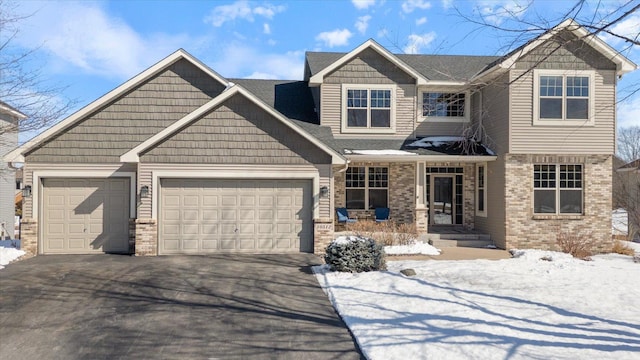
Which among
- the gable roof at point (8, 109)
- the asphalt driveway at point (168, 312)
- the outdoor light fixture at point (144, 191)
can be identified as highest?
the gable roof at point (8, 109)

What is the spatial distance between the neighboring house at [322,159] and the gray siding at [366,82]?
0.14 feet

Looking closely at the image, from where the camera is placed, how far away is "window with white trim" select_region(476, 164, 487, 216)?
50.7 feet

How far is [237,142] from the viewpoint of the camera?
12438 mm

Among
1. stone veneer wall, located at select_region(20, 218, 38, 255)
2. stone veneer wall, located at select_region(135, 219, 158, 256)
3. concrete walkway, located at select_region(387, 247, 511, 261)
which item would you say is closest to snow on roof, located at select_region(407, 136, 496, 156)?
concrete walkway, located at select_region(387, 247, 511, 261)

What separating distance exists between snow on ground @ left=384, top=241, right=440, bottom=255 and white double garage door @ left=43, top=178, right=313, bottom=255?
2.49 m

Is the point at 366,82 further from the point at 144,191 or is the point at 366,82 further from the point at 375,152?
the point at 144,191

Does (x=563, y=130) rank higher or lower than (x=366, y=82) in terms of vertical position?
lower

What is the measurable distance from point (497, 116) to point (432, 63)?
4460 mm

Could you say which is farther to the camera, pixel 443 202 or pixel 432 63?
pixel 432 63

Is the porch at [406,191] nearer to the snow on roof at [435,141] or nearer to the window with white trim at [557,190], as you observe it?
the snow on roof at [435,141]

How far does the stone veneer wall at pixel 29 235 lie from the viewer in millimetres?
12391

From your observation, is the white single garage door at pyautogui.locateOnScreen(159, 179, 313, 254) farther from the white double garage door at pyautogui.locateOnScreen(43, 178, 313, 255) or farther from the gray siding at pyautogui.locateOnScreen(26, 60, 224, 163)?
the gray siding at pyautogui.locateOnScreen(26, 60, 224, 163)

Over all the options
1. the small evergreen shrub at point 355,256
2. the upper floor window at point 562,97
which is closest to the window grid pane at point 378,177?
the upper floor window at point 562,97

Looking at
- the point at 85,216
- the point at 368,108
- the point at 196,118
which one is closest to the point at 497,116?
the point at 368,108
